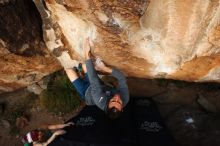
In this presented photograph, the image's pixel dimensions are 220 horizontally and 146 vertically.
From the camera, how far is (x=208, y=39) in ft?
16.5

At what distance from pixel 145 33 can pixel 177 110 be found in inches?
84.4

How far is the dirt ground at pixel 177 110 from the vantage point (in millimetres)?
6378

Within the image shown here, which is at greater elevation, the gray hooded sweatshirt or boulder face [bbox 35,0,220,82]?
boulder face [bbox 35,0,220,82]

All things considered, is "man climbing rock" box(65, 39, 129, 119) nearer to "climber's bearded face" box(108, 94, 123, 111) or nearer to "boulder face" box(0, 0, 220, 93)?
"climber's bearded face" box(108, 94, 123, 111)

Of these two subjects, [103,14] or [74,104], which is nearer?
[103,14]

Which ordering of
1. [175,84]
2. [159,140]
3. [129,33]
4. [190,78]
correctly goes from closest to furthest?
[129,33] < [159,140] < [190,78] < [175,84]

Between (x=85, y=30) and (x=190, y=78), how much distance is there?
2.20 meters

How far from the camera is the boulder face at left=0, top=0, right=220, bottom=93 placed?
15.6ft

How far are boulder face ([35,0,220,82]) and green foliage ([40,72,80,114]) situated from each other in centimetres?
89

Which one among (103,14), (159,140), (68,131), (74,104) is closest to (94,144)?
(68,131)

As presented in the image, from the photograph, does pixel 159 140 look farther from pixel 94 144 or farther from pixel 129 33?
pixel 129 33

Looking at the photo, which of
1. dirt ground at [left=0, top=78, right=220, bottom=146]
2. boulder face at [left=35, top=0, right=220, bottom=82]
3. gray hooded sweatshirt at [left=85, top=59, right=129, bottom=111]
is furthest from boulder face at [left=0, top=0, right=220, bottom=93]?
dirt ground at [left=0, top=78, right=220, bottom=146]

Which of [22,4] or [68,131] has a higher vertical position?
[22,4]

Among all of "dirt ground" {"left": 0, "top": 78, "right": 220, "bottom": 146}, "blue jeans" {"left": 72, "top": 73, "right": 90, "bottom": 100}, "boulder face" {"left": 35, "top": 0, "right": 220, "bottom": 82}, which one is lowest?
"dirt ground" {"left": 0, "top": 78, "right": 220, "bottom": 146}
